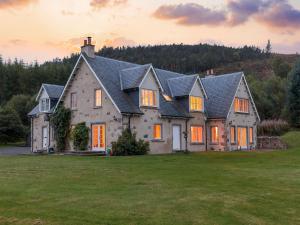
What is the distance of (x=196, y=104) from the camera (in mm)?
41031

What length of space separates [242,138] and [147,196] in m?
33.5

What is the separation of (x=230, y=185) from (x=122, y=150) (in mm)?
17405

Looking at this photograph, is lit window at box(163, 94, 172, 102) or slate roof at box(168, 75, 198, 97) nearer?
lit window at box(163, 94, 172, 102)

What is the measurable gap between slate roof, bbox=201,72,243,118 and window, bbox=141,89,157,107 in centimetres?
841

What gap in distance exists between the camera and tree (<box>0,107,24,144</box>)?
61784 mm

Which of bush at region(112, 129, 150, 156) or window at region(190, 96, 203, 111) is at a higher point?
window at region(190, 96, 203, 111)

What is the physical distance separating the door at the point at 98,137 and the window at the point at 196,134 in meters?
9.69

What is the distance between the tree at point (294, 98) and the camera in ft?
198

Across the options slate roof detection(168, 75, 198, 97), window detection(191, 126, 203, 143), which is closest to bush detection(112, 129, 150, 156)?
window detection(191, 126, 203, 143)

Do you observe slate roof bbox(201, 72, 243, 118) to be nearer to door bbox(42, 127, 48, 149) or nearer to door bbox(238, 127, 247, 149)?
door bbox(238, 127, 247, 149)

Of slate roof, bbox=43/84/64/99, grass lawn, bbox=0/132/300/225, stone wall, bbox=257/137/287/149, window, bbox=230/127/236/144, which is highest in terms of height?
slate roof, bbox=43/84/64/99

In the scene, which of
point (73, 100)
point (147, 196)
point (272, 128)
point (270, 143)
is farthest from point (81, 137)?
point (272, 128)

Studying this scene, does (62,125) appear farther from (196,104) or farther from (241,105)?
(241,105)

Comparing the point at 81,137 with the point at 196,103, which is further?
the point at 196,103
